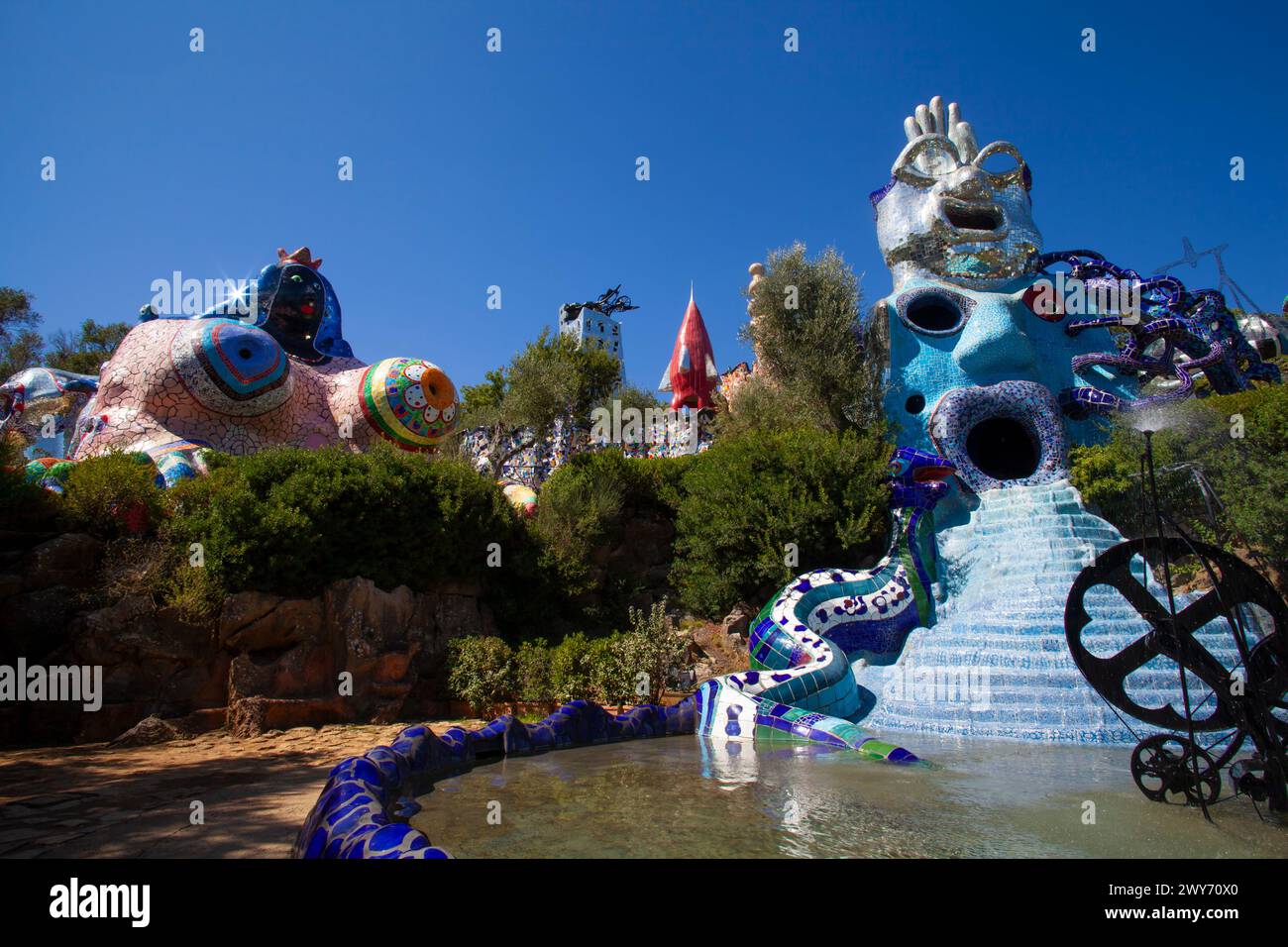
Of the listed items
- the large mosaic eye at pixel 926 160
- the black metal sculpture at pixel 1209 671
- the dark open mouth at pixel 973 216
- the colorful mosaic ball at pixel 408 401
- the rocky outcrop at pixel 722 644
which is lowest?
the rocky outcrop at pixel 722 644

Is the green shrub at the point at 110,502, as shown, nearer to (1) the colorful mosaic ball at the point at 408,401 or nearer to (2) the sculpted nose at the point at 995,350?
(1) the colorful mosaic ball at the point at 408,401

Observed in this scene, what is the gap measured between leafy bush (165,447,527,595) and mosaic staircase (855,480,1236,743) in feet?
20.5

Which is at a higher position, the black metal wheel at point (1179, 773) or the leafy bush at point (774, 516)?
the leafy bush at point (774, 516)

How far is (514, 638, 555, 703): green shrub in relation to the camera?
942 cm

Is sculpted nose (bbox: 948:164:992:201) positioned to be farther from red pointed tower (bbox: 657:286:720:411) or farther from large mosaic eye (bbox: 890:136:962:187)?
red pointed tower (bbox: 657:286:720:411)

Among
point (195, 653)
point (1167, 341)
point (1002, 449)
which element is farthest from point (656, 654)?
point (1167, 341)

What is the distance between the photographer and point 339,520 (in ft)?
33.0

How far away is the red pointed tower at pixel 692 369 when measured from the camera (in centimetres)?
3328

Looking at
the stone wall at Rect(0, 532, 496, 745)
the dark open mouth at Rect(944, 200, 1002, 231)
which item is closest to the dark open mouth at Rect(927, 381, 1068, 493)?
the dark open mouth at Rect(944, 200, 1002, 231)

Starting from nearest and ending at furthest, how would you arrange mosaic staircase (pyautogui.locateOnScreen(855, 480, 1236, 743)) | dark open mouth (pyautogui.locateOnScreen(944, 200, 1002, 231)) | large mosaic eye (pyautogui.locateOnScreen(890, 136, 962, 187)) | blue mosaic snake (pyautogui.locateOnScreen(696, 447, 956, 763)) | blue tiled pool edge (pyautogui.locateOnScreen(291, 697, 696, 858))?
1. blue tiled pool edge (pyautogui.locateOnScreen(291, 697, 696, 858))
2. blue mosaic snake (pyautogui.locateOnScreen(696, 447, 956, 763))
3. mosaic staircase (pyautogui.locateOnScreen(855, 480, 1236, 743))
4. dark open mouth (pyautogui.locateOnScreen(944, 200, 1002, 231))
5. large mosaic eye (pyautogui.locateOnScreen(890, 136, 962, 187))

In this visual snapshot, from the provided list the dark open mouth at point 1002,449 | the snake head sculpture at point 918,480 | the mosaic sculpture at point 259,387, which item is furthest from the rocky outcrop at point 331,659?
the dark open mouth at point 1002,449

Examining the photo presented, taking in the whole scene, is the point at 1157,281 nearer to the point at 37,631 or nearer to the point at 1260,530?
the point at 1260,530

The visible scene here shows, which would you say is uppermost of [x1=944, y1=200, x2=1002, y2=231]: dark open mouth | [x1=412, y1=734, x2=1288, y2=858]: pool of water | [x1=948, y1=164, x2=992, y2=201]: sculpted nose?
[x1=948, y1=164, x2=992, y2=201]: sculpted nose

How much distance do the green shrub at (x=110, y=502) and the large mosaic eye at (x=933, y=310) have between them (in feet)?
51.6
